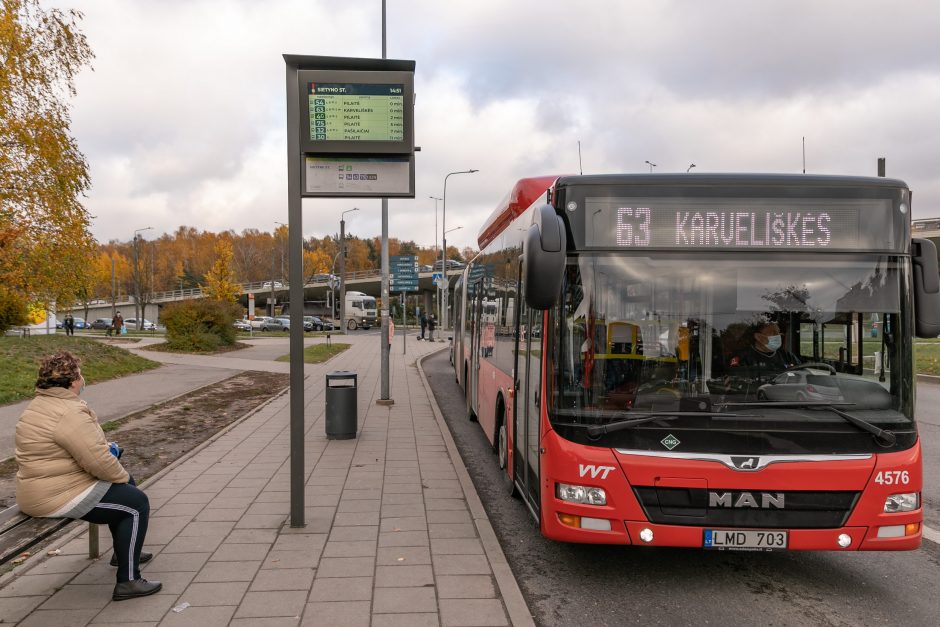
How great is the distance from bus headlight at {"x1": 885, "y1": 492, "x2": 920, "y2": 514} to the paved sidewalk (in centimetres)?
225

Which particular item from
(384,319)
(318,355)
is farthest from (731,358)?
(318,355)

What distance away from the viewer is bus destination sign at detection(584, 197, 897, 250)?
4.38 meters

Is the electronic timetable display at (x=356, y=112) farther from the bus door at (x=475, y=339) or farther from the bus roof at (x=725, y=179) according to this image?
the bus door at (x=475, y=339)

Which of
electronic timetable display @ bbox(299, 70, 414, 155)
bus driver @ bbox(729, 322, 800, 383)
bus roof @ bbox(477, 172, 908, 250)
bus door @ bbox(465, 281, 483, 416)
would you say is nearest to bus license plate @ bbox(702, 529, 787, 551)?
bus driver @ bbox(729, 322, 800, 383)

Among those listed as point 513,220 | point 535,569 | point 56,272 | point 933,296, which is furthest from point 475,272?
point 56,272

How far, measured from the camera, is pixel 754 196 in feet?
14.7

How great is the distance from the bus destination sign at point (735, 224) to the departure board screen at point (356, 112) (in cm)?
215

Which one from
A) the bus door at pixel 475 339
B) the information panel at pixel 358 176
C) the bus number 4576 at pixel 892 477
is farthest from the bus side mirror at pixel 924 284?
the bus door at pixel 475 339

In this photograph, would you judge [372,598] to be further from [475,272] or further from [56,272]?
[56,272]

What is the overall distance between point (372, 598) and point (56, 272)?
52.0 feet

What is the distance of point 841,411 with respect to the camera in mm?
4250

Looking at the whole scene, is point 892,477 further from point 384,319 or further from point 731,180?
point 384,319

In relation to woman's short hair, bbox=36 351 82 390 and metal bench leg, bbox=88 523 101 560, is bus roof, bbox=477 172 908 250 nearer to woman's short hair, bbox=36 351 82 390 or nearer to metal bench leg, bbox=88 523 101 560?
woman's short hair, bbox=36 351 82 390

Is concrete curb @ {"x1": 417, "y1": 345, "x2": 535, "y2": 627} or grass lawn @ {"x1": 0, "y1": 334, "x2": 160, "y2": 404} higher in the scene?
grass lawn @ {"x1": 0, "y1": 334, "x2": 160, "y2": 404}
